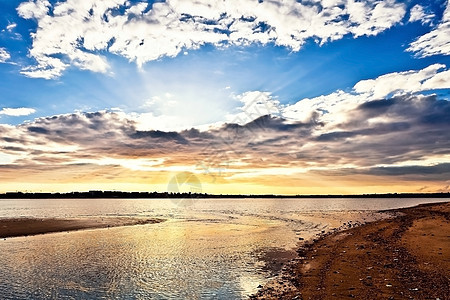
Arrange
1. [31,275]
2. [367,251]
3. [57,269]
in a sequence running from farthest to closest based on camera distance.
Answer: [367,251] < [57,269] < [31,275]

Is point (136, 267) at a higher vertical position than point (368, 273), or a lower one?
lower

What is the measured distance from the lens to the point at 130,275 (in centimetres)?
2114

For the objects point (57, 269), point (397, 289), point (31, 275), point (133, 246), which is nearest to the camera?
point (397, 289)

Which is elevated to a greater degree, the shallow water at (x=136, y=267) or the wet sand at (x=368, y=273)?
the wet sand at (x=368, y=273)

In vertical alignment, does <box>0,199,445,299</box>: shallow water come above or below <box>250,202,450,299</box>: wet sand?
below

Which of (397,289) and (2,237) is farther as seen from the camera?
(2,237)

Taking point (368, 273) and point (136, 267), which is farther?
point (136, 267)

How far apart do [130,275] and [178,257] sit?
22.6 ft

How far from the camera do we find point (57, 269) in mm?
22516

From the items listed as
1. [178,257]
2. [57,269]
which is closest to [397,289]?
[178,257]

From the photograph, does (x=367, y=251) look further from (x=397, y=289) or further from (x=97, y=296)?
(x=97, y=296)

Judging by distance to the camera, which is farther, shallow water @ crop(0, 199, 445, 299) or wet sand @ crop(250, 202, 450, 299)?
shallow water @ crop(0, 199, 445, 299)

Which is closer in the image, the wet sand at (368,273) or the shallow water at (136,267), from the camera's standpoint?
the wet sand at (368,273)

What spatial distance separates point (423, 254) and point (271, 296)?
14.6 meters
